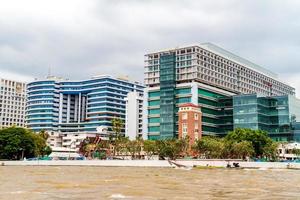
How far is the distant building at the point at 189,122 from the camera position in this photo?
169375 mm

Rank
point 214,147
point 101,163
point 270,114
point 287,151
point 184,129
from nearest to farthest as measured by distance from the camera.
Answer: point 214,147, point 101,163, point 287,151, point 184,129, point 270,114

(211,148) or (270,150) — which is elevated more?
(211,148)

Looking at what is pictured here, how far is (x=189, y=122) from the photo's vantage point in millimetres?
169750

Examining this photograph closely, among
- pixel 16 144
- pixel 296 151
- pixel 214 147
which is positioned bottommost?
pixel 296 151

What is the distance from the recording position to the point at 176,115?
17875 centimetres

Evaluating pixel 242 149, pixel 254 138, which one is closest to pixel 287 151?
pixel 254 138

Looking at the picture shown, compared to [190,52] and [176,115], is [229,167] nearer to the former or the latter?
[176,115]

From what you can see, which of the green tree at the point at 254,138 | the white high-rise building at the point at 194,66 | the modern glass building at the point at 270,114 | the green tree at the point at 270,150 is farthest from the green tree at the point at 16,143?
the modern glass building at the point at 270,114

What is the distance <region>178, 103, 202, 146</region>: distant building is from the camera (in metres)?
169

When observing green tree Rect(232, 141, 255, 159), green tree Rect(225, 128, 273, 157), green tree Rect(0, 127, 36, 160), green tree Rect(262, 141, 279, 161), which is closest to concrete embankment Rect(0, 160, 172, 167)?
green tree Rect(0, 127, 36, 160)

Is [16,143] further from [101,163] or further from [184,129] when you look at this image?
[184,129]

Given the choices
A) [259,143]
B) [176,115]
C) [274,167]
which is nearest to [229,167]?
[274,167]

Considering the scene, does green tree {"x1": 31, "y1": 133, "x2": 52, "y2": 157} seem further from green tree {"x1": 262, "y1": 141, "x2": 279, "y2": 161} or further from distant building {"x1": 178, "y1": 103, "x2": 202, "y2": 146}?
green tree {"x1": 262, "y1": 141, "x2": 279, "y2": 161}

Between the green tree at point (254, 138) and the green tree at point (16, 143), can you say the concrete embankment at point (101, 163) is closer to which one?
the green tree at point (16, 143)
